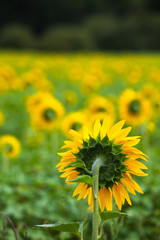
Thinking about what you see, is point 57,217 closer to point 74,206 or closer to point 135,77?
point 74,206

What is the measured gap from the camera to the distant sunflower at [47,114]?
Answer: 2840 mm

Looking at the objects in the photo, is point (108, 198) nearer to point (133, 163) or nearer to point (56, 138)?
point (133, 163)

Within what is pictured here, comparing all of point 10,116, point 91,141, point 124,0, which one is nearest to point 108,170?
point 91,141

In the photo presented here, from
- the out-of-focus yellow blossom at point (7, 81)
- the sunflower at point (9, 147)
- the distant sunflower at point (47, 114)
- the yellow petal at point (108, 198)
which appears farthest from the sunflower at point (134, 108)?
the yellow petal at point (108, 198)

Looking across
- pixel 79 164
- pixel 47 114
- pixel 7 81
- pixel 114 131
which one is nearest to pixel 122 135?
pixel 114 131

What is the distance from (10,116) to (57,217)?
10.7ft

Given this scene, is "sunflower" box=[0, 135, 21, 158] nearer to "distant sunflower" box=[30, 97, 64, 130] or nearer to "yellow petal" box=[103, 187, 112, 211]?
"distant sunflower" box=[30, 97, 64, 130]

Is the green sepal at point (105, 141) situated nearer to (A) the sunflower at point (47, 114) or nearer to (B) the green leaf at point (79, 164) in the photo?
(B) the green leaf at point (79, 164)

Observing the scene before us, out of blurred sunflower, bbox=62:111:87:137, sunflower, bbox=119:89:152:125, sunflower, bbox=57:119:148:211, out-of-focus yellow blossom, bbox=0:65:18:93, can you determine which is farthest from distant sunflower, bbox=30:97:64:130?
sunflower, bbox=57:119:148:211

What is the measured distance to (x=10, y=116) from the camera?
16.5 feet

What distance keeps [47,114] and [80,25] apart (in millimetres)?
27297

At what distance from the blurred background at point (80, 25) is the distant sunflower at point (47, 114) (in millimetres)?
23230

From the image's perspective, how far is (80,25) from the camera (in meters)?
29.1

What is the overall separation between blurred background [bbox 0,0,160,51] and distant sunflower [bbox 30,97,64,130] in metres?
23.2
